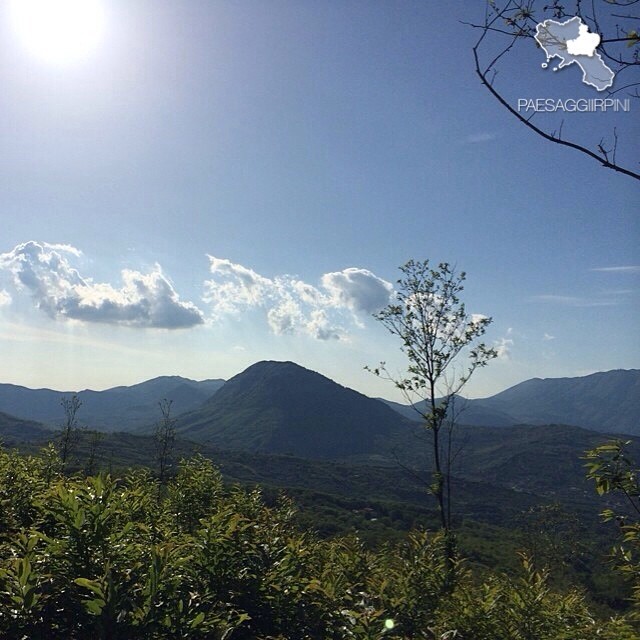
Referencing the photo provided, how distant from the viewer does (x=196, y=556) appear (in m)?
6.76

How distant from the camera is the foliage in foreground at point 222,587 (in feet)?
16.8

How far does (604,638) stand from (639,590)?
0.98m

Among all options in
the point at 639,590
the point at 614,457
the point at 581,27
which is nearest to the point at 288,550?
the point at 614,457

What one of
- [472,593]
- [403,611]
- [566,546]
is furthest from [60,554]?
[566,546]

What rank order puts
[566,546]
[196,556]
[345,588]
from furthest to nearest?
[566,546], [345,588], [196,556]

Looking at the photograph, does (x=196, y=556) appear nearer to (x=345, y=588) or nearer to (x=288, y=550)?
(x=288, y=550)

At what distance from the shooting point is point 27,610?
4863mm

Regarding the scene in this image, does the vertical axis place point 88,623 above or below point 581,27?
below

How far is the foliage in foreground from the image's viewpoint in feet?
16.8

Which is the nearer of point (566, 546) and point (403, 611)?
point (403, 611)

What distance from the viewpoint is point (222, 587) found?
658 cm

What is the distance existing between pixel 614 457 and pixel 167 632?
6.11m

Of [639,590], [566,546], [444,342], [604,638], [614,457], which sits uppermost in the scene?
[444,342]

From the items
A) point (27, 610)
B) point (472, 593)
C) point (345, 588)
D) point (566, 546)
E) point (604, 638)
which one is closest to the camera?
point (27, 610)
